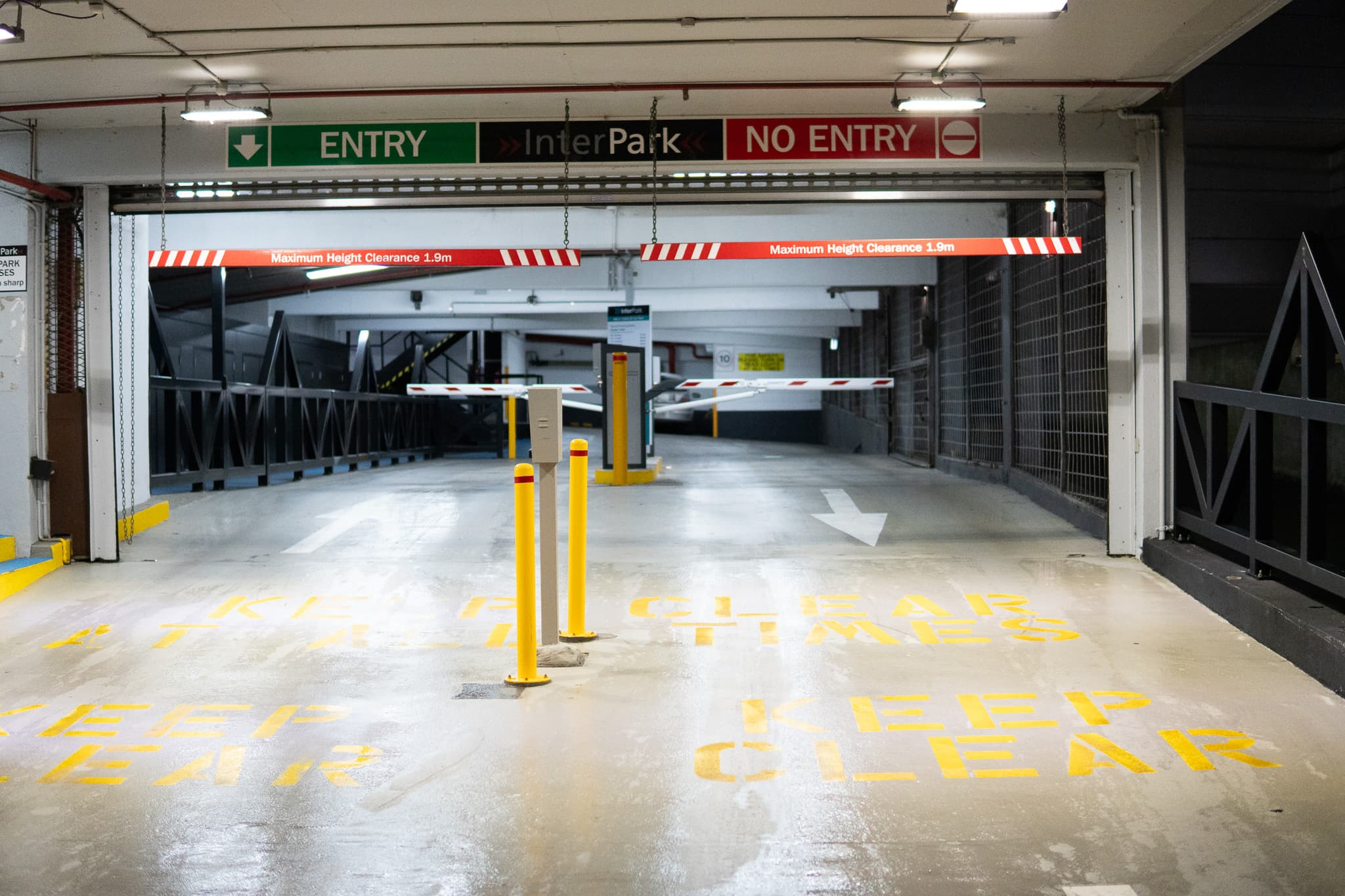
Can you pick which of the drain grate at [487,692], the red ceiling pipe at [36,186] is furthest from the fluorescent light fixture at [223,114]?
the drain grate at [487,692]

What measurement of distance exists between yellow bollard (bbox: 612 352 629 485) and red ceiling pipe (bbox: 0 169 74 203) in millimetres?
6106

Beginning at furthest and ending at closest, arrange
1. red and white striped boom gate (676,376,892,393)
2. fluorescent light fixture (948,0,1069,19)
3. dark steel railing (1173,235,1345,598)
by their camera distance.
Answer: red and white striped boom gate (676,376,892,393) < fluorescent light fixture (948,0,1069,19) < dark steel railing (1173,235,1345,598)

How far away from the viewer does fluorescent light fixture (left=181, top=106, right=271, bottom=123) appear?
23.9 feet

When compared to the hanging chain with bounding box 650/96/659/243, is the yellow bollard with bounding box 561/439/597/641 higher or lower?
lower

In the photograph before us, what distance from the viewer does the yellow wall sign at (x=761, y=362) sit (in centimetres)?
3200

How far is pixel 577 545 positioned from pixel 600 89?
3526mm

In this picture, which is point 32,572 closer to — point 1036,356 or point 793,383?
point 1036,356

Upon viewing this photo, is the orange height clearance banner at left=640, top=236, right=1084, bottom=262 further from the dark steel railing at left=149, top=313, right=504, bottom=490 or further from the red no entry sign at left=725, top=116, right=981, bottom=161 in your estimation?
the dark steel railing at left=149, top=313, right=504, bottom=490

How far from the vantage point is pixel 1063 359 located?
880cm

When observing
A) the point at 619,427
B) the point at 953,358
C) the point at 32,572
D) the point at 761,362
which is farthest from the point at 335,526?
the point at 761,362

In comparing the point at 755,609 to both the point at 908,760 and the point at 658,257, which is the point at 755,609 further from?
the point at 658,257

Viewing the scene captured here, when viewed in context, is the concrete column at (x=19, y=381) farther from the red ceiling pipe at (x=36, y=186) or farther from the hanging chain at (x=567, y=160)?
the hanging chain at (x=567, y=160)

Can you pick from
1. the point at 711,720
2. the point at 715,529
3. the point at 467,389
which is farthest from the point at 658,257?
the point at 467,389

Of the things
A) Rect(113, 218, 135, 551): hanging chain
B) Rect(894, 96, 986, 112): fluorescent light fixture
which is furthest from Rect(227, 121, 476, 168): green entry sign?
Rect(894, 96, 986, 112): fluorescent light fixture
